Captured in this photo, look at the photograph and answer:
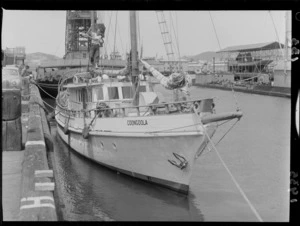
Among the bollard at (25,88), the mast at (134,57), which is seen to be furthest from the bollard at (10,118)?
the bollard at (25,88)

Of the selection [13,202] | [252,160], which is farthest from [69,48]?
[13,202]

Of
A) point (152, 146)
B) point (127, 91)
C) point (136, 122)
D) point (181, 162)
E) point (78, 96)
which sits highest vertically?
point (127, 91)

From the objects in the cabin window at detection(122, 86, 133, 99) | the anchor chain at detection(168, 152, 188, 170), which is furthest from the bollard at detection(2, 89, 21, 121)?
the cabin window at detection(122, 86, 133, 99)

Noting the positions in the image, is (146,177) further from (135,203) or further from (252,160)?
(252,160)

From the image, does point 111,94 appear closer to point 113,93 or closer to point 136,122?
point 113,93

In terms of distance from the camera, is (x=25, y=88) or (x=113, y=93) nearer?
(x=113, y=93)

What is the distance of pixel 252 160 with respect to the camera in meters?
11.7

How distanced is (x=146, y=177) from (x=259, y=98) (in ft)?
71.1

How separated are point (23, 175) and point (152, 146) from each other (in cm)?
419

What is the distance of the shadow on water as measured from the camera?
775cm

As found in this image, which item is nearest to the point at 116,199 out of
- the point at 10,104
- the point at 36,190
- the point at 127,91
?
the point at 10,104

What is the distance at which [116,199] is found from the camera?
863 cm

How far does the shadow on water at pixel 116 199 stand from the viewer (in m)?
7.75

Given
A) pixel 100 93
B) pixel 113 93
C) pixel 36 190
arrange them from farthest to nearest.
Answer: pixel 100 93 < pixel 113 93 < pixel 36 190
